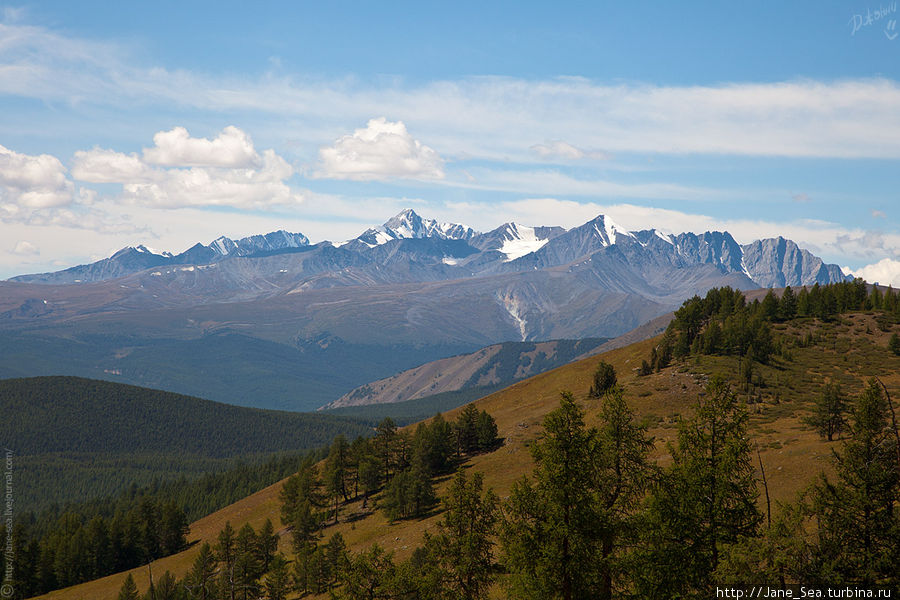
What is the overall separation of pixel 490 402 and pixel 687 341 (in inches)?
2224

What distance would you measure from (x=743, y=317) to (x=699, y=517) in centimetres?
9723

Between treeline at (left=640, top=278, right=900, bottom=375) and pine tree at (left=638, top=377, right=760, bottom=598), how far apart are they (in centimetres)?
8099

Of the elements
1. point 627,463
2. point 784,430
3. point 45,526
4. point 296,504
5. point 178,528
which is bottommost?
point 45,526

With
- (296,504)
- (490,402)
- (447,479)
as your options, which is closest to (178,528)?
(296,504)

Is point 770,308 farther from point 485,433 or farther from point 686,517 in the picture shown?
point 686,517

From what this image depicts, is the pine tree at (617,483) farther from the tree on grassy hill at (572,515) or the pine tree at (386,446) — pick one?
the pine tree at (386,446)

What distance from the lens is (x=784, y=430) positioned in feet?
232

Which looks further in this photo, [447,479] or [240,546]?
[447,479]

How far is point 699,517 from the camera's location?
24750 millimetres

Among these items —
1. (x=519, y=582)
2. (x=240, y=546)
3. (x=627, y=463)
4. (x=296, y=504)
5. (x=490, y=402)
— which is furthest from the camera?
(x=490, y=402)

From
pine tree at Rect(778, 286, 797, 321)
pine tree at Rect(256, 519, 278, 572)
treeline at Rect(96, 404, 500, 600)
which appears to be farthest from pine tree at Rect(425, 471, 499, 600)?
pine tree at Rect(778, 286, 797, 321)

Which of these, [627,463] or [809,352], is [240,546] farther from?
[809,352]

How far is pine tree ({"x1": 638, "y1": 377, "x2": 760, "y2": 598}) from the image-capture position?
2467 centimetres

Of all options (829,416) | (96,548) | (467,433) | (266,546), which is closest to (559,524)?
(829,416)
